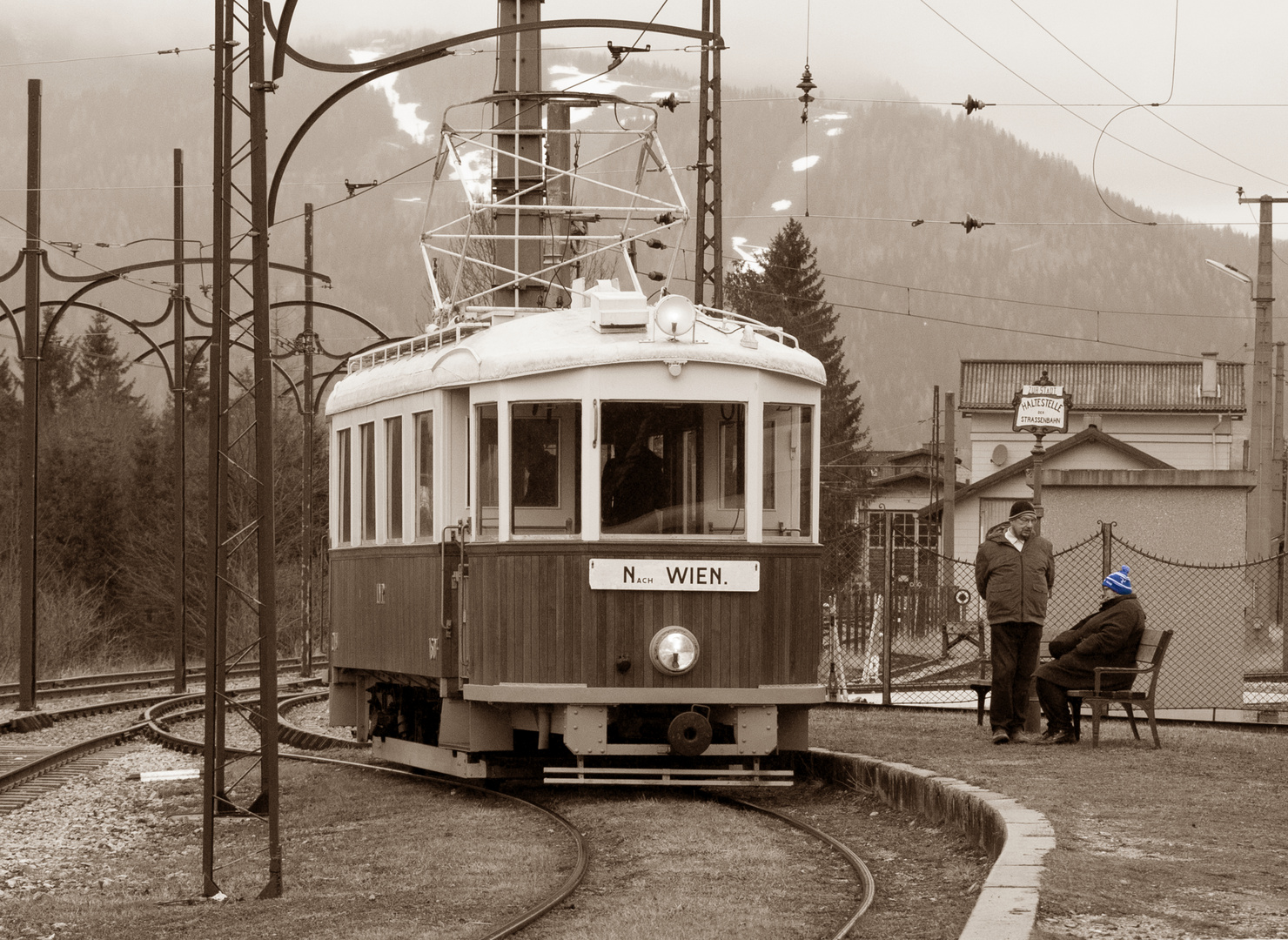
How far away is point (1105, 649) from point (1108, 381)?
69.3 metres

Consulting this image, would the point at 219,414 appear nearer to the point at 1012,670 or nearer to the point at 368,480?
the point at 368,480

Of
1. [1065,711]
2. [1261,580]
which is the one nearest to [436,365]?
[1065,711]

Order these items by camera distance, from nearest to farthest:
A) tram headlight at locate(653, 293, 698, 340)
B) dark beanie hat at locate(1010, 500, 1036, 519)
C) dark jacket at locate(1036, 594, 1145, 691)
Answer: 1. tram headlight at locate(653, 293, 698, 340)
2. dark jacket at locate(1036, 594, 1145, 691)
3. dark beanie hat at locate(1010, 500, 1036, 519)

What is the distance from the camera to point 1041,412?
75.0 ft

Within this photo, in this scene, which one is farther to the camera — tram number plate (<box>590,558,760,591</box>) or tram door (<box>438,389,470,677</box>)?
tram door (<box>438,389,470,677</box>)

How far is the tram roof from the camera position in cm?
1213

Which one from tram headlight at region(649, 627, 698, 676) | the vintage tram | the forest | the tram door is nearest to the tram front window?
the vintage tram

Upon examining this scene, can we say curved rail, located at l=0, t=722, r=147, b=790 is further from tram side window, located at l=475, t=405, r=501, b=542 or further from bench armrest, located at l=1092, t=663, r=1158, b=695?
bench armrest, located at l=1092, t=663, r=1158, b=695

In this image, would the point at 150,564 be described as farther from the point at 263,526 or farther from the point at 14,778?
the point at 263,526

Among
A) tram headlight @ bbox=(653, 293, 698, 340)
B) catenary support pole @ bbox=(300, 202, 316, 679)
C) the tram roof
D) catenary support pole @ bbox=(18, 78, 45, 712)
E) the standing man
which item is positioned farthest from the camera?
catenary support pole @ bbox=(300, 202, 316, 679)

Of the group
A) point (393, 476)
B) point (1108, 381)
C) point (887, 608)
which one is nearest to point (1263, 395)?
point (887, 608)

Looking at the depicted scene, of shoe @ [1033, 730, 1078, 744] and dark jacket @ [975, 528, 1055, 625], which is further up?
dark jacket @ [975, 528, 1055, 625]

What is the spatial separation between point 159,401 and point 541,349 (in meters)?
159

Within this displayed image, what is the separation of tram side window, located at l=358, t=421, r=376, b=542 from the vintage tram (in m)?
1.15
